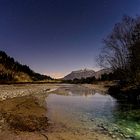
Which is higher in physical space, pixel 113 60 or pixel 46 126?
pixel 113 60

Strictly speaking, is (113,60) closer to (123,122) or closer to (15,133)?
(123,122)

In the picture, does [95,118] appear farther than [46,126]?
Yes

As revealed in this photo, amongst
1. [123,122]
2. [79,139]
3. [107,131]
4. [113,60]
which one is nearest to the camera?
[79,139]

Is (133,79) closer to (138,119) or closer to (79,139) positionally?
(138,119)

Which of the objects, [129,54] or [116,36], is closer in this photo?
[129,54]

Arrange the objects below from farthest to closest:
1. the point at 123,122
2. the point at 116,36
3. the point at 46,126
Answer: the point at 116,36 < the point at 123,122 < the point at 46,126

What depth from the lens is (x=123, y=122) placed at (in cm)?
1703

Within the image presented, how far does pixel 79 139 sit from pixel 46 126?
3263mm

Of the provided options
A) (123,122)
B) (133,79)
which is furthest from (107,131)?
(133,79)

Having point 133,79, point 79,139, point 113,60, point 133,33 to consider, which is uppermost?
point 133,33

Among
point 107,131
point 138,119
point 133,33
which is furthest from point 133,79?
point 107,131

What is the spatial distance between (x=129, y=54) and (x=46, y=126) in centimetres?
3123

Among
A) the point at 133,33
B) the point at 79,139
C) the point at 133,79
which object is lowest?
the point at 79,139

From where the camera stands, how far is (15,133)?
12.9 metres
